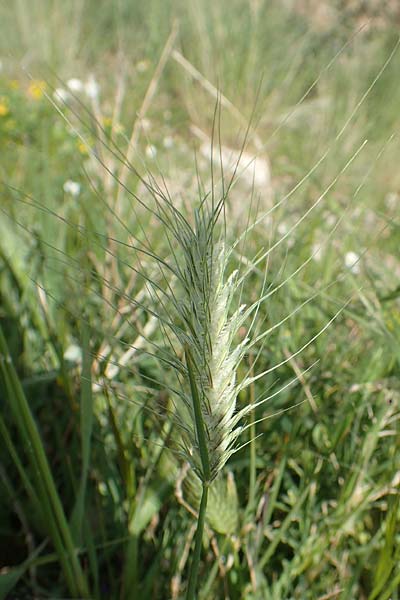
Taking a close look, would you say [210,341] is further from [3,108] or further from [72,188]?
[3,108]

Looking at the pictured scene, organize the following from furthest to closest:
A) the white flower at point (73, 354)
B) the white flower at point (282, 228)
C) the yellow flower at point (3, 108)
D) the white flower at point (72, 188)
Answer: the yellow flower at point (3, 108) < the white flower at point (72, 188) < the white flower at point (282, 228) < the white flower at point (73, 354)

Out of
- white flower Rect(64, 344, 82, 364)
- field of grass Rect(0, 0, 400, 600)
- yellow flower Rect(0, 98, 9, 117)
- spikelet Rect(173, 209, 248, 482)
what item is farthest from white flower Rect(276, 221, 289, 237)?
yellow flower Rect(0, 98, 9, 117)

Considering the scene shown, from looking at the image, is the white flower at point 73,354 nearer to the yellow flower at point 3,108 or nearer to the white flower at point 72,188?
the white flower at point 72,188

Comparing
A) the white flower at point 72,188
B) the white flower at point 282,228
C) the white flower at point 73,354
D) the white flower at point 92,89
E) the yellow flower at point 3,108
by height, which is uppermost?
the yellow flower at point 3,108

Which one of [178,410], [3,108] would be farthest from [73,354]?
[3,108]

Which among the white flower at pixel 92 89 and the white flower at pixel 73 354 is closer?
the white flower at pixel 73 354

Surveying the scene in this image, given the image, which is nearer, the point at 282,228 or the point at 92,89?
the point at 282,228

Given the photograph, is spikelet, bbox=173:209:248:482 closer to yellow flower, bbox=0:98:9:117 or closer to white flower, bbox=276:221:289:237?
white flower, bbox=276:221:289:237

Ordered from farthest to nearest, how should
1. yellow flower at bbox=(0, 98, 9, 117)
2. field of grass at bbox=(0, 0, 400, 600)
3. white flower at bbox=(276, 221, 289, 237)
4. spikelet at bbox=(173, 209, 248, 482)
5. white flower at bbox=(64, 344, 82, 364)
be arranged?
1. yellow flower at bbox=(0, 98, 9, 117)
2. white flower at bbox=(276, 221, 289, 237)
3. white flower at bbox=(64, 344, 82, 364)
4. field of grass at bbox=(0, 0, 400, 600)
5. spikelet at bbox=(173, 209, 248, 482)

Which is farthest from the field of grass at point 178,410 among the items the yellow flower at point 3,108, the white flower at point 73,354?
the yellow flower at point 3,108

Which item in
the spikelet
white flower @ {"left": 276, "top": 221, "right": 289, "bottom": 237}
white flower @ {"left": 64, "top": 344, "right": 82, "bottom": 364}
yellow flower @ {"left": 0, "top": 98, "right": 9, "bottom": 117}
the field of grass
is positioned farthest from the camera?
yellow flower @ {"left": 0, "top": 98, "right": 9, "bottom": 117}

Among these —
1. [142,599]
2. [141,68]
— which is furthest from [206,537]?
[141,68]

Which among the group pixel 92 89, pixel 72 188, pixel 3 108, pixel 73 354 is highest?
pixel 3 108
